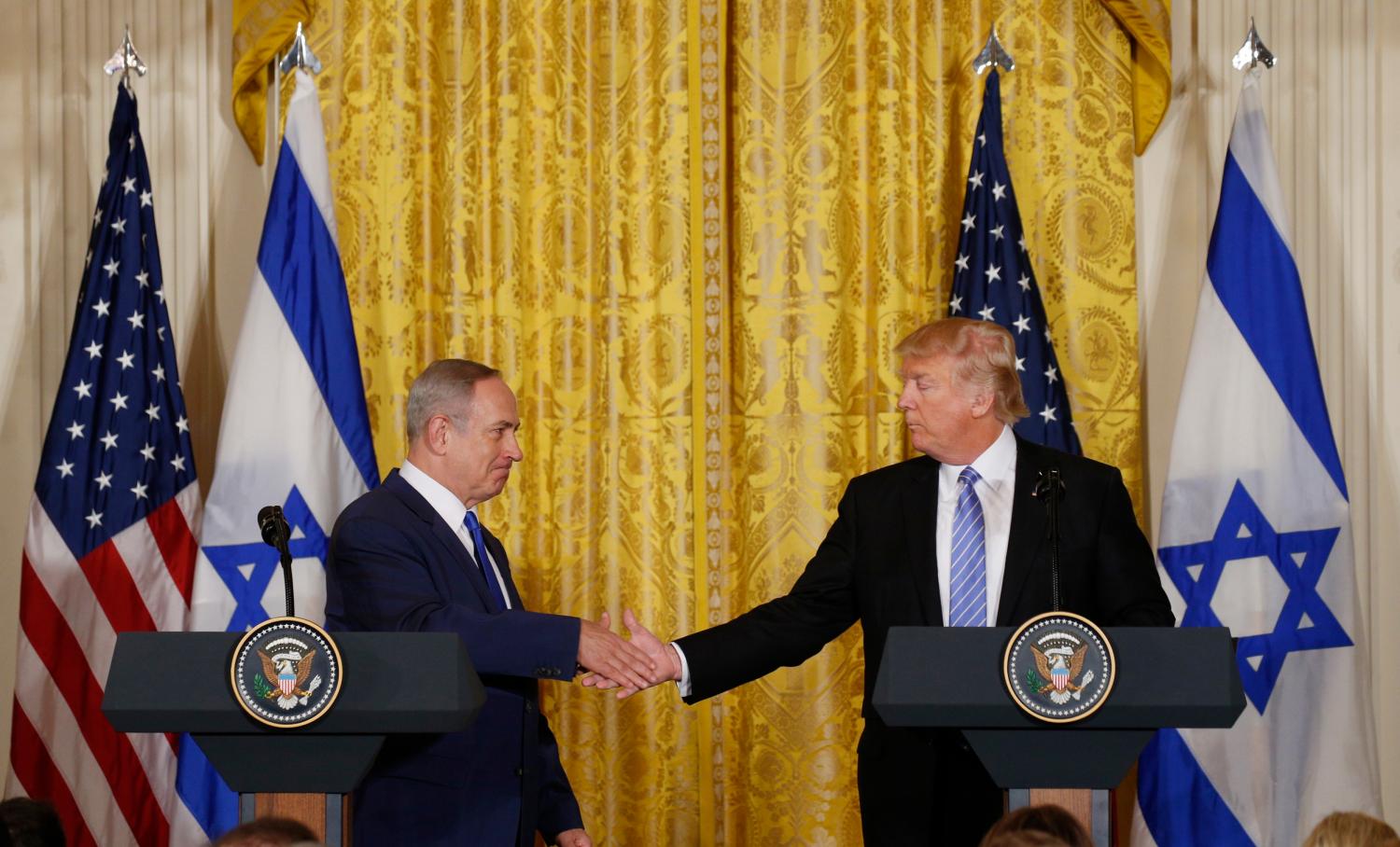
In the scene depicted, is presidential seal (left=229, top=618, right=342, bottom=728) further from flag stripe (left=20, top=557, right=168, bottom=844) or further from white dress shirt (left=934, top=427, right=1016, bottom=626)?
flag stripe (left=20, top=557, right=168, bottom=844)

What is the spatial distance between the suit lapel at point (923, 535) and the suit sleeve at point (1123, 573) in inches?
15.1

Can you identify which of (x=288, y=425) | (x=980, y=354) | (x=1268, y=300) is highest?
(x=1268, y=300)

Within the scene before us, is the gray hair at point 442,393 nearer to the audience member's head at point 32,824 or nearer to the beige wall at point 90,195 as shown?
the audience member's head at point 32,824

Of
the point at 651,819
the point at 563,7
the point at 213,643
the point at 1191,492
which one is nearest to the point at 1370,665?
the point at 1191,492

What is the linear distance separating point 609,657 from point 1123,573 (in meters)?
1.22

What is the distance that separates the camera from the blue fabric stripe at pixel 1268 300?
16.0ft

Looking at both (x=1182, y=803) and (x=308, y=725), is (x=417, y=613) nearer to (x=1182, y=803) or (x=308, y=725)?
(x=308, y=725)

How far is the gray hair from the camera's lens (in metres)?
3.76

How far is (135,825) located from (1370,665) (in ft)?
12.8

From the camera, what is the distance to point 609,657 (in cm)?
344

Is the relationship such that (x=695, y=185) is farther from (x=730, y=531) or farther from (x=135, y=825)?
(x=135, y=825)

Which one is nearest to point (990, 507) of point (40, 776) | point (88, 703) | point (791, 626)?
point (791, 626)

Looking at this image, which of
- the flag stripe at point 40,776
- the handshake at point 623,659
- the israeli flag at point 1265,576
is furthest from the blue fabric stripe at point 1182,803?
the flag stripe at point 40,776

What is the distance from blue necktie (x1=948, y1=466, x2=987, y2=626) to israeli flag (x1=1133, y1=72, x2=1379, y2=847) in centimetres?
132
